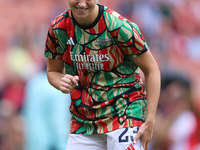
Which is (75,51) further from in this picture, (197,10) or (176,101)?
(197,10)

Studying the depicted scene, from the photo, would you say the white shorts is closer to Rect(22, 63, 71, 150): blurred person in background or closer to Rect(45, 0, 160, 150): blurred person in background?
Rect(45, 0, 160, 150): blurred person in background

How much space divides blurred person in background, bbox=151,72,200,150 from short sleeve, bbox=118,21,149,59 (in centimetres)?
304

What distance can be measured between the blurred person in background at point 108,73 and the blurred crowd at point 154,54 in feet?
6.88

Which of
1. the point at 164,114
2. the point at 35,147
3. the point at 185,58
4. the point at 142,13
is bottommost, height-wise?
the point at 35,147

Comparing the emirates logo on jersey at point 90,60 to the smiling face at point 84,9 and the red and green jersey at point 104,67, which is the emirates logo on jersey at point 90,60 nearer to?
the red and green jersey at point 104,67

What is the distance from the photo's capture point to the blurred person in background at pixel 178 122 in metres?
5.64

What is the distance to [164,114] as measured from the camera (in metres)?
5.82

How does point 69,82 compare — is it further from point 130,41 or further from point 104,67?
point 130,41

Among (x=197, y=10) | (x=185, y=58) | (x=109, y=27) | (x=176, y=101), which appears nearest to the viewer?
(x=109, y=27)

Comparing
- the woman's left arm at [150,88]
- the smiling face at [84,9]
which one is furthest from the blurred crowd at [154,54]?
the smiling face at [84,9]

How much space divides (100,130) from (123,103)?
0.28 metres

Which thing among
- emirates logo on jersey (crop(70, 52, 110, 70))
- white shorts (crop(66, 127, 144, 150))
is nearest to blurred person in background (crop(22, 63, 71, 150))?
white shorts (crop(66, 127, 144, 150))

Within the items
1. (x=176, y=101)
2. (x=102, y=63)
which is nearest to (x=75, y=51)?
(x=102, y=63)

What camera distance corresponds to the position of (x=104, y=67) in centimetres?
290
